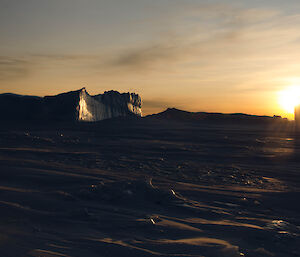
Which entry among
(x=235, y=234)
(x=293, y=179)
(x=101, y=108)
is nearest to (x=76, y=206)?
(x=235, y=234)

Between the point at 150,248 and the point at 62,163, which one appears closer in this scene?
the point at 150,248

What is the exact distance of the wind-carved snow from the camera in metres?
31.1

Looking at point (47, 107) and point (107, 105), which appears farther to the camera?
point (107, 105)

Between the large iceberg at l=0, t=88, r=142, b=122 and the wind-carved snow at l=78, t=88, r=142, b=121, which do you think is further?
the wind-carved snow at l=78, t=88, r=142, b=121

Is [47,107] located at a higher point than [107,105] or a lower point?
lower

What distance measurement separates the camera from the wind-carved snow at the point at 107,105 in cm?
3108

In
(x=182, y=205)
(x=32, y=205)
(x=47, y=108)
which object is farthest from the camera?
(x=47, y=108)

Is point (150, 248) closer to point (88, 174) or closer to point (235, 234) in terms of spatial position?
point (235, 234)

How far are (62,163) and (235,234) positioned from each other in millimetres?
4793

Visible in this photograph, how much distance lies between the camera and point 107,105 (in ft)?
123

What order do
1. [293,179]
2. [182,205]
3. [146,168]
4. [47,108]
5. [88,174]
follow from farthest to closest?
[47,108] → [146,168] → [293,179] → [88,174] → [182,205]

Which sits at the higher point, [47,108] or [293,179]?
[47,108]

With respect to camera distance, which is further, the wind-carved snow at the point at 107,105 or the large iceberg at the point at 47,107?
the wind-carved snow at the point at 107,105

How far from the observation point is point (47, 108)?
1146 inches
